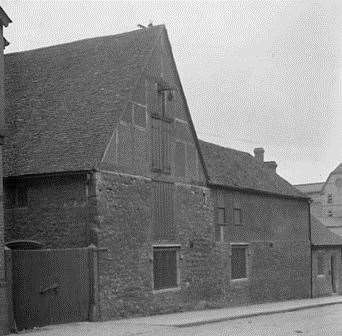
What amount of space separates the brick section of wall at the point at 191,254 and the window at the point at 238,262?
0.36 m

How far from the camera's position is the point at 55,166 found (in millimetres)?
24594

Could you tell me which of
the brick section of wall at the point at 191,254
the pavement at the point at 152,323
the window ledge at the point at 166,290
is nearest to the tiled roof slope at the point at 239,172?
the brick section of wall at the point at 191,254

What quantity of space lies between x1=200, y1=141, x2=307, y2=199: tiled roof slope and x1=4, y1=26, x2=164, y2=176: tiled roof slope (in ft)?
24.7

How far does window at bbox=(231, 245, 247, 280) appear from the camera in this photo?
34781mm

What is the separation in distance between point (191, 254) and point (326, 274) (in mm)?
17282

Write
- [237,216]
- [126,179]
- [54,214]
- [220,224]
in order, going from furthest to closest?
[237,216] < [220,224] < [126,179] < [54,214]

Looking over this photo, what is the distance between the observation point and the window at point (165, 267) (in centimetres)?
2800

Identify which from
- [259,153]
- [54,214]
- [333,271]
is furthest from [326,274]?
[54,214]

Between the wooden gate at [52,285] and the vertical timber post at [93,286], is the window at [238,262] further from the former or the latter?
the wooden gate at [52,285]

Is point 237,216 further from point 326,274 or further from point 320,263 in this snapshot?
point 326,274

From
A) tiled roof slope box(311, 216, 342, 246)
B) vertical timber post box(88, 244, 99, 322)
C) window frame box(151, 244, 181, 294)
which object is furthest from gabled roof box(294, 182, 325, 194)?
vertical timber post box(88, 244, 99, 322)

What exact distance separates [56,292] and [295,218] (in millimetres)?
21304

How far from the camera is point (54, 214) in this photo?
24.8m

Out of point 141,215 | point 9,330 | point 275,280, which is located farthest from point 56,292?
point 275,280
